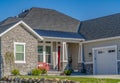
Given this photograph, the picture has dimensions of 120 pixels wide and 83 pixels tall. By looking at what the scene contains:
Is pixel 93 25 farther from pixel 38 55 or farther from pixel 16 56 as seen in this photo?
pixel 16 56

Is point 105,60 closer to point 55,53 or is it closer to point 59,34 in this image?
point 55,53

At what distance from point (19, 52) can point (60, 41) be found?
6.07 meters

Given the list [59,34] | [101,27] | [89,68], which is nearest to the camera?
[89,68]

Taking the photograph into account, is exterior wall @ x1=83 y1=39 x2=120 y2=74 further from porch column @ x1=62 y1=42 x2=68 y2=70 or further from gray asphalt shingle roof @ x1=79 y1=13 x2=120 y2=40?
porch column @ x1=62 y1=42 x2=68 y2=70

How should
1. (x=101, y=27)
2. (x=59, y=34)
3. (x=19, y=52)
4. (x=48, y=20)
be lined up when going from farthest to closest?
(x=48, y=20), (x=101, y=27), (x=59, y=34), (x=19, y=52)

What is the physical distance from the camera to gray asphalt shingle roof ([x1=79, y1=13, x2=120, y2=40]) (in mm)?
33156

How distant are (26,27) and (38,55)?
4.33m

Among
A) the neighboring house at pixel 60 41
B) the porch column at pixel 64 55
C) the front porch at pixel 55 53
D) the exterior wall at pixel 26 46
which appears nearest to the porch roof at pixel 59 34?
the neighboring house at pixel 60 41

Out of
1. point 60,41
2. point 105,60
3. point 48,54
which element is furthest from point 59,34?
point 105,60

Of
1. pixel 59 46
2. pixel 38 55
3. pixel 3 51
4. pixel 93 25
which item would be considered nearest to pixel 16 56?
pixel 3 51

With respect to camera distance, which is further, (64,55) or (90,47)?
(64,55)

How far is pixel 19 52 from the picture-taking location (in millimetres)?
30047

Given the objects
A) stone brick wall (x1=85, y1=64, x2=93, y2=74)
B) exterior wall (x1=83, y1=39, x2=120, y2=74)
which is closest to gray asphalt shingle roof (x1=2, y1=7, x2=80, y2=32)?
exterior wall (x1=83, y1=39, x2=120, y2=74)

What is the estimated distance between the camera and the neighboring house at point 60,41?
30016 millimetres
